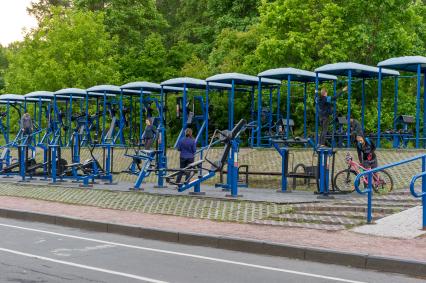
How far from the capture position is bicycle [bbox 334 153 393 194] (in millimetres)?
16203

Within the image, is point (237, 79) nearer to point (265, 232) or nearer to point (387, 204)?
point (387, 204)

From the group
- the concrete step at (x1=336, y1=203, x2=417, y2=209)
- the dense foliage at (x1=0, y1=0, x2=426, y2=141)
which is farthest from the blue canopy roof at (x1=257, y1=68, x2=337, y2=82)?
the concrete step at (x1=336, y1=203, x2=417, y2=209)

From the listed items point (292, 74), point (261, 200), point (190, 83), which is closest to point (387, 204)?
point (261, 200)

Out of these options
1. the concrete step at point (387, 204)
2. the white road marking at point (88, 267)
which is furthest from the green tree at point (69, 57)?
the white road marking at point (88, 267)

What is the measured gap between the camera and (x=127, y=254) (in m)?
10.0

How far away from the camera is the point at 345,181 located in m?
16.8

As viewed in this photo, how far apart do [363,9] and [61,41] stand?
19.0 metres

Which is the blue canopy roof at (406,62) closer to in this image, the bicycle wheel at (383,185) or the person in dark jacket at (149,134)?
the bicycle wheel at (383,185)

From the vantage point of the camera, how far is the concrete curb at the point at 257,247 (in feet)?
29.1

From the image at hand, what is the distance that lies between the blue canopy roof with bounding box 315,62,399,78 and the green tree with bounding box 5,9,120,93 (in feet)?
66.5

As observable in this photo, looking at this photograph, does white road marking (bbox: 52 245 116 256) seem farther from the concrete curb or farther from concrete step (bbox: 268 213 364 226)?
concrete step (bbox: 268 213 364 226)

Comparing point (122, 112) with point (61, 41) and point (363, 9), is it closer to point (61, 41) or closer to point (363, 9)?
point (363, 9)

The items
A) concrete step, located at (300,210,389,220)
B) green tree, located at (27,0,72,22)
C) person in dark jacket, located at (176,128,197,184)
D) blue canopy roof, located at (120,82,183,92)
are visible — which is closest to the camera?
concrete step, located at (300,210,389,220)

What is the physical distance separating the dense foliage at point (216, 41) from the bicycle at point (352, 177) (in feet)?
38.7
